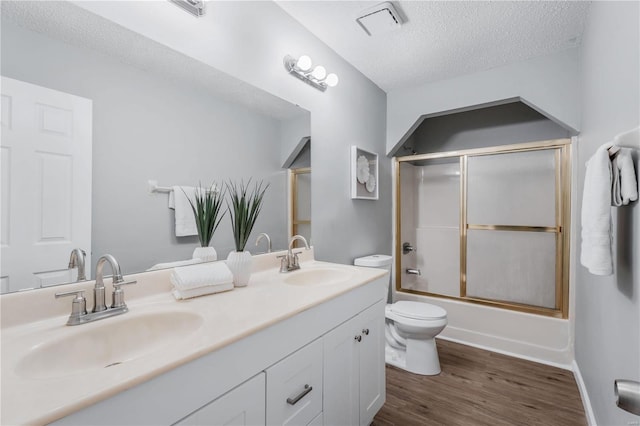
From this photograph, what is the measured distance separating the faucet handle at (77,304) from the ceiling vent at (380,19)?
6.43ft

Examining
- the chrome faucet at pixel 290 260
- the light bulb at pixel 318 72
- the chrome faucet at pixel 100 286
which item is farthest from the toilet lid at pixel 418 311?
the chrome faucet at pixel 100 286

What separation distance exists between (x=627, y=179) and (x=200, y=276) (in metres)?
1.46

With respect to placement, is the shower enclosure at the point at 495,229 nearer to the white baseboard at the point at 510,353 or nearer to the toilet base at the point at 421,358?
the white baseboard at the point at 510,353

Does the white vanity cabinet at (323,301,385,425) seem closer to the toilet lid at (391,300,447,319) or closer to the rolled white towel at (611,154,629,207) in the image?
the toilet lid at (391,300,447,319)

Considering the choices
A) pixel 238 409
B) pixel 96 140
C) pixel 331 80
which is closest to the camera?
pixel 238 409

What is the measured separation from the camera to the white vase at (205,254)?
1391mm

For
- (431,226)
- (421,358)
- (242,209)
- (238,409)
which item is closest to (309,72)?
(242,209)

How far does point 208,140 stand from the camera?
1431mm

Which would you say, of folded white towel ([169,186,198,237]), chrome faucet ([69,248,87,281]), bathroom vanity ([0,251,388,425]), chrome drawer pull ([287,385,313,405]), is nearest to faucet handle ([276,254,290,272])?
bathroom vanity ([0,251,388,425])

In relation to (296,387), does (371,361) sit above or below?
below

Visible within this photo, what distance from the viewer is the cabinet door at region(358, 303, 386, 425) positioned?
4.95ft

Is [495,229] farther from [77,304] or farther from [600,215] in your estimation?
[77,304]

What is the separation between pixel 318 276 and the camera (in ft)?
6.11

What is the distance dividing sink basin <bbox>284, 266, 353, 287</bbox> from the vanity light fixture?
1219 millimetres
